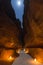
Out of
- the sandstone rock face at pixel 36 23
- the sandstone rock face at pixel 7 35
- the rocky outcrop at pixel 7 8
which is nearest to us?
the sandstone rock face at pixel 36 23

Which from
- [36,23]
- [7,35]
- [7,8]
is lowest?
[7,35]

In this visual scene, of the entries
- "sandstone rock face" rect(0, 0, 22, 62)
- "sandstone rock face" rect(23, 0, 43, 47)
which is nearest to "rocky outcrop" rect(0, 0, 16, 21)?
"sandstone rock face" rect(0, 0, 22, 62)

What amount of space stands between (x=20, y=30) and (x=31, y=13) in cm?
172

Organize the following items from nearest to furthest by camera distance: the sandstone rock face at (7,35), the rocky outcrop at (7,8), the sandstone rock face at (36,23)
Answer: the sandstone rock face at (36,23) → the sandstone rock face at (7,35) → the rocky outcrop at (7,8)

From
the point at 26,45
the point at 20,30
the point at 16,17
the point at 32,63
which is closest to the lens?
the point at 32,63

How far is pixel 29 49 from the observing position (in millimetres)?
8602

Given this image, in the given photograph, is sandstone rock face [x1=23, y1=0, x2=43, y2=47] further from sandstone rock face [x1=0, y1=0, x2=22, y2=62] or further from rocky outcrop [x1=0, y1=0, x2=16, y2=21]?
rocky outcrop [x1=0, y1=0, x2=16, y2=21]

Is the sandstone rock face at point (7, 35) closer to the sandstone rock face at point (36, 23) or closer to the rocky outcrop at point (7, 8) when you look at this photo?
the rocky outcrop at point (7, 8)

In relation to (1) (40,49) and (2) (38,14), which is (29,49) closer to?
(1) (40,49)

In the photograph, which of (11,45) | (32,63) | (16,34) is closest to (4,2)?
(16,34)

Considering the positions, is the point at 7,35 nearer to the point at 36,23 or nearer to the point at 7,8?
the point at 36,23

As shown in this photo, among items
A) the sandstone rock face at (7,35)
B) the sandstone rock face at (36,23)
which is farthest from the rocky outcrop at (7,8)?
the sandstone rock face at (36,23)

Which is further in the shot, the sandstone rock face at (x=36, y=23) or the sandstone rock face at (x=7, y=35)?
the sandstone rock face at (x=7, y=35)

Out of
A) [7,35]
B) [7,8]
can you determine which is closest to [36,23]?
[7,35]
